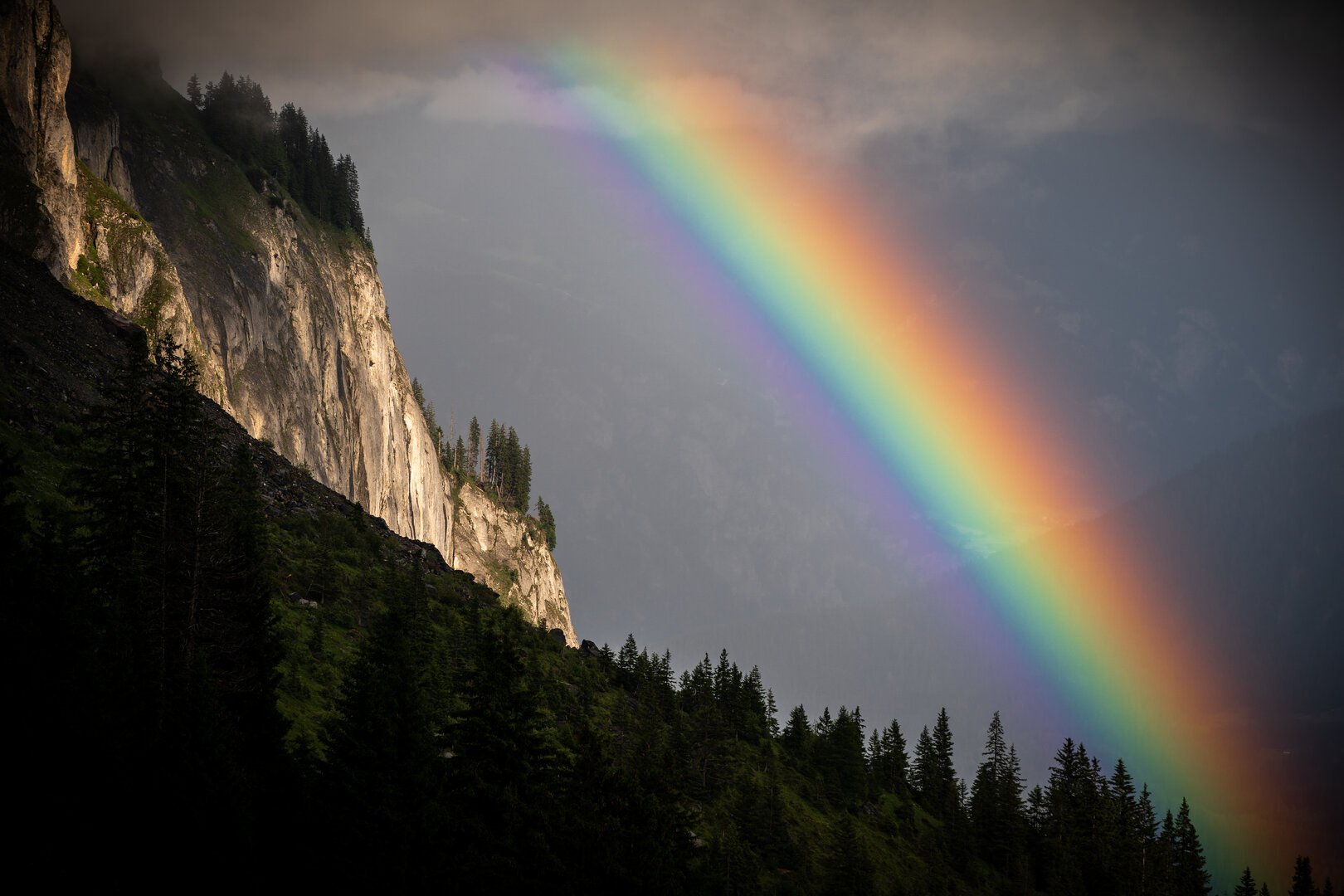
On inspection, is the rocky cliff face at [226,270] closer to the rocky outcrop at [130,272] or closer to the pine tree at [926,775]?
the rocky outcrop at [130,272]

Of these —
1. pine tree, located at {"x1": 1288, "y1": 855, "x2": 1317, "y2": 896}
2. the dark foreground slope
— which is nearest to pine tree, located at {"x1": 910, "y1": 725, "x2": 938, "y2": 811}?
pine tree, located at {"x1": 1288, "y1": 855, "x2": 1317, "y2": 896}

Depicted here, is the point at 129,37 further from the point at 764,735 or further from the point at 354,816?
the point at 354,816

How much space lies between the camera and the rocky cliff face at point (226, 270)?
83438 millimetres

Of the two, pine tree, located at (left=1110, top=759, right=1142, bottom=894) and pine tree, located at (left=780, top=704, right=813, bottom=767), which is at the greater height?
pine tree, located at (left=780, top=704, right=813, bottom=767)

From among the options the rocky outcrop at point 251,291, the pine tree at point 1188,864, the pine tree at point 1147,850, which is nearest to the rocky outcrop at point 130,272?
the rocky outcrop at point 251,291

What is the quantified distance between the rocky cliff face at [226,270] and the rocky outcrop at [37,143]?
0.57 ft

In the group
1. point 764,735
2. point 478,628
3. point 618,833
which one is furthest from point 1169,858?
point 618,833

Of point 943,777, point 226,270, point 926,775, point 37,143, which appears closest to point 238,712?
point 37,143

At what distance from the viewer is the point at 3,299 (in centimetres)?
6219

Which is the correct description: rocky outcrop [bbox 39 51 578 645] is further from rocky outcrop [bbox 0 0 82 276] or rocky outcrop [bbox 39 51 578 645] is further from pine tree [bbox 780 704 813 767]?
pine tree [bbox 780 704 813 767]

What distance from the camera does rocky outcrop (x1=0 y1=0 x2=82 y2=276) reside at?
75125 millimetres

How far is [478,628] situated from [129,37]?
126m

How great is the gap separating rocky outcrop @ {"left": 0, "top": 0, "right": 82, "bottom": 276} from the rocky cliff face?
0.57ft

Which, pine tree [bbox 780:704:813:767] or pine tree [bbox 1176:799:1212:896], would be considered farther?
pine tree [bbox 1176:799:1212:896]
